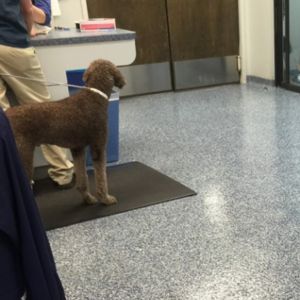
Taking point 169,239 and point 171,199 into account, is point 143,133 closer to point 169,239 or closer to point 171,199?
point 171,199

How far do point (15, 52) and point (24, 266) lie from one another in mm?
1554

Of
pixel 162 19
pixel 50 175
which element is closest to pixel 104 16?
pixel 162 19

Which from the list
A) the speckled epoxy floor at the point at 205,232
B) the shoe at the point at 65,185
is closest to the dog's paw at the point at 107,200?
the speckled epoxy floor at the point at 205,232

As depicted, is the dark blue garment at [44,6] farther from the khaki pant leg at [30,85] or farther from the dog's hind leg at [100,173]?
the dog's hind leg at [100,173]

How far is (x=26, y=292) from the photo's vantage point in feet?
2.82

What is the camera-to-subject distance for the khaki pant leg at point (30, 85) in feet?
7.11

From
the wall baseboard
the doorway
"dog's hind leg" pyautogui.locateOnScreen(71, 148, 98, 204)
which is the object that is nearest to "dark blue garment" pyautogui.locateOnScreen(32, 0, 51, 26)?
"dog's hind leg" pyautogui.locateOnScreen(71, 148, 98, 204)

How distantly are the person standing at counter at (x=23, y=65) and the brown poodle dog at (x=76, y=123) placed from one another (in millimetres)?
356

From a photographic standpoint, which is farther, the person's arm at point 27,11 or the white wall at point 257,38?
the white wall at point 257,38

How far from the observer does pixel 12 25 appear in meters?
2.11

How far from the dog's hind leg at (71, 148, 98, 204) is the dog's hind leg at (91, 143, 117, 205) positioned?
0.19 ft

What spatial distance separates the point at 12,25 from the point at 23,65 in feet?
0.66

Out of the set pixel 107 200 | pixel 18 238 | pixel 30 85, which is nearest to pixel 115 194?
pixel 107 200

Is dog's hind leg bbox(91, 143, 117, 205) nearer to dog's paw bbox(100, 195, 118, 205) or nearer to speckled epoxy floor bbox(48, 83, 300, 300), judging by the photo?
dog's paw bbox(100, 195, 118, 205)
